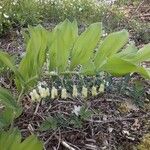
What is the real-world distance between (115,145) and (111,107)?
353mm

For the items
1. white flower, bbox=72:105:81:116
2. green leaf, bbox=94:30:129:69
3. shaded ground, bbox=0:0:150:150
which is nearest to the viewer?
green leaf, bbox=94:30:129:69

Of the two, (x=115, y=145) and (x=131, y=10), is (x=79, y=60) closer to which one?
(x=115, y=145)

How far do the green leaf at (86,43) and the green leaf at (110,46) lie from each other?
0.10 feet

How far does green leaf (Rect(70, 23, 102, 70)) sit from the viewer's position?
1.51 m

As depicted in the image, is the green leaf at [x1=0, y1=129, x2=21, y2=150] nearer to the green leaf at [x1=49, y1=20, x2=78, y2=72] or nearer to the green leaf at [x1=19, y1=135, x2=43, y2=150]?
the green leaf at [x1=19, y1=135, x2=43, y2=150]

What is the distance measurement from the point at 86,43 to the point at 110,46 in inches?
3.1

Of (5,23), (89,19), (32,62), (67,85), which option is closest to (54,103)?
(67,85)

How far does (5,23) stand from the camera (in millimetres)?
4324

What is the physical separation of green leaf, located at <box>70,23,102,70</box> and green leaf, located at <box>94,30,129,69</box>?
0.03 meters

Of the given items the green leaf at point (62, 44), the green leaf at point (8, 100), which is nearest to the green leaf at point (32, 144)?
the green leaf at point (8, 100)

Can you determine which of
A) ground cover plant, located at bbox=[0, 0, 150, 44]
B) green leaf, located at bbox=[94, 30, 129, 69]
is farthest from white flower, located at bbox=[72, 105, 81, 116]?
ground cover plant, located at bbox=[0, 0, 150, 44]

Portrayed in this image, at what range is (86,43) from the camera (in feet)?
4.98

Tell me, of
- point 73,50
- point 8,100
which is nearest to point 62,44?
point 73,50

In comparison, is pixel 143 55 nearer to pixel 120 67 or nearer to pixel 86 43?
pixel 120 67
